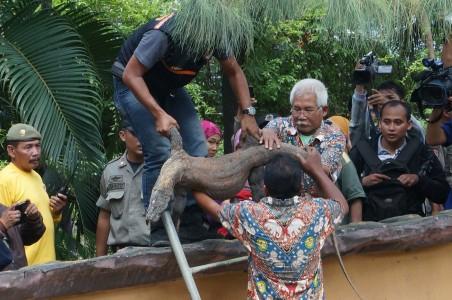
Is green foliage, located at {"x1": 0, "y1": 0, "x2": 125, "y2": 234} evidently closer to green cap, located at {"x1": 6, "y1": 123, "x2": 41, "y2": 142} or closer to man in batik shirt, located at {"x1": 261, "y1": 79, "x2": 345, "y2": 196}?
green cap, located at {"x1": 6, "y1": 123, "x2": 41, "y2": 142}

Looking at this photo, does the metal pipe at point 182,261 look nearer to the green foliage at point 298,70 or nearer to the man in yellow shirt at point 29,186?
the man in yellow shirt at point 29,186

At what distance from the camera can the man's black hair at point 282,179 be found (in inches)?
153

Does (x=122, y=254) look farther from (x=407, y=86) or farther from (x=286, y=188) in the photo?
(x=407, y=86)

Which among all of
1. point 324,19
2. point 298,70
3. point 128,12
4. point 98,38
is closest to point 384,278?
point 324,19

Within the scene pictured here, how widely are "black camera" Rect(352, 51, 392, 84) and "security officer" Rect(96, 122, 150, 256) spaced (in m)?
1.52

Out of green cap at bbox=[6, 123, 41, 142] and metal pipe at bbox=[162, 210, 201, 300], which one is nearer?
metal pipe at bbox=[162, 210, 201, 300]

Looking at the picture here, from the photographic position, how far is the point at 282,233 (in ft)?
12.7

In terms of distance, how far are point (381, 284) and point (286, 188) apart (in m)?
1.28

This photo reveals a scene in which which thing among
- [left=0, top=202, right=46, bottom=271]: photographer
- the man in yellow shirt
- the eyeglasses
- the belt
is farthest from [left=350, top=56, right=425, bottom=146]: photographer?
[left=0, top=202, right=46, bottom=271]: photographer

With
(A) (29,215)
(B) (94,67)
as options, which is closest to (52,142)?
(B) (94,67)

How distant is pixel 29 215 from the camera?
469 centimetres

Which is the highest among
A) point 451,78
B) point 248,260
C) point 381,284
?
point 451,78

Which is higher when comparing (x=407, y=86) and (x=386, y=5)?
(x=386, y=5)

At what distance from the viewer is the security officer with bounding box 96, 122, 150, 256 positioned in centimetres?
538
